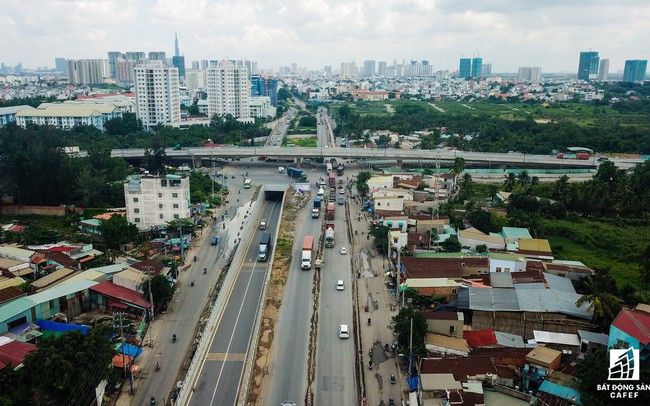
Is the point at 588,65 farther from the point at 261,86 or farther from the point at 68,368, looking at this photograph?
the point at 68,368

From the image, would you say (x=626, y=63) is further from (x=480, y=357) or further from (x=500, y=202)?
(x=480, y=357)

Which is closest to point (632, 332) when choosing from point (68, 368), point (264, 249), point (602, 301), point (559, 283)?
point (602, 301)

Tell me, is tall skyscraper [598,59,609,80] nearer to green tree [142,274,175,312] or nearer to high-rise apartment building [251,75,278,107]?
high-rise apartment building [251,75,278,107]

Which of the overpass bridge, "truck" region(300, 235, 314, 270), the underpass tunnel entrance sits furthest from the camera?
the overpass bridge

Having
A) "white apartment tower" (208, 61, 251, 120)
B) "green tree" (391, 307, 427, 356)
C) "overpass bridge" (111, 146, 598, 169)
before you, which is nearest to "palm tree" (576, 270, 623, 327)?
"green tree" (391, 307, 427, 356)

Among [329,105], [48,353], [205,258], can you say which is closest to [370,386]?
[48,353]

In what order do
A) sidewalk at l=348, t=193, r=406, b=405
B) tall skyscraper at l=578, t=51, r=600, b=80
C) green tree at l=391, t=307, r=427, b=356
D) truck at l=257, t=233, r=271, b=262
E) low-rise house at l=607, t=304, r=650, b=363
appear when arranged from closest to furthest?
1. low-rise house at l=607, t=304, r=650, b=363
2. sidewalk at l=348, t=193, r=406, b=405
3. green tree at l=391, t=307, r=427, b=356
4. truck at l=257, t=233, r=271, b=262
5. tall skyscraper at l=578, t=51, r=600, b=80

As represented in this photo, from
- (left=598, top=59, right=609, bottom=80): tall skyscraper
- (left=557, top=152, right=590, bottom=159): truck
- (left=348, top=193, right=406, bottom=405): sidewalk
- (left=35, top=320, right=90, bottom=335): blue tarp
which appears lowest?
(left=348, top=193, right=406, bottom=405): sidewalk
